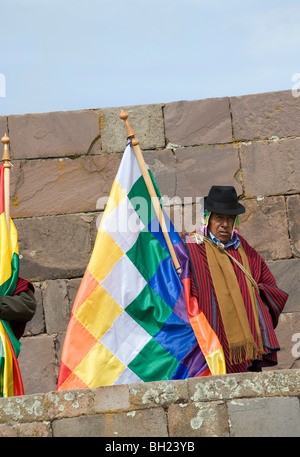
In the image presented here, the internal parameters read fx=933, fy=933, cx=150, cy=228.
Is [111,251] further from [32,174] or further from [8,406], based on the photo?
[32,174]

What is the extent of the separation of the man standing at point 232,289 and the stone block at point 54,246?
6.65 ft

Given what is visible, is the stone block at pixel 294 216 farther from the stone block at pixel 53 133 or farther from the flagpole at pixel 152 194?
the flagpole at pixel 152 194

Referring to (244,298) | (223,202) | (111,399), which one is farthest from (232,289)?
(111,399)

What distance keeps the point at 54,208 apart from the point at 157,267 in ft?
7.54

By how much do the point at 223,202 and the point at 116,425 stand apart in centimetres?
199

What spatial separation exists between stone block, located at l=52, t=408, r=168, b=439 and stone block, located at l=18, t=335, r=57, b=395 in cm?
304

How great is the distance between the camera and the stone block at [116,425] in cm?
516

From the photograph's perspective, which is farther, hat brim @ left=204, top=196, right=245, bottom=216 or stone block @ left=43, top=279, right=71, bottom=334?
stone block @ left=43, top=279, right=71, bottom=334

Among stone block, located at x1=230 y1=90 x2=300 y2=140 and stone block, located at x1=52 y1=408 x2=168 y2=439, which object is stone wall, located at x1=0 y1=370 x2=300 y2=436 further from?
stone block, located at x1=230 y1=90 x2=300 y2=140

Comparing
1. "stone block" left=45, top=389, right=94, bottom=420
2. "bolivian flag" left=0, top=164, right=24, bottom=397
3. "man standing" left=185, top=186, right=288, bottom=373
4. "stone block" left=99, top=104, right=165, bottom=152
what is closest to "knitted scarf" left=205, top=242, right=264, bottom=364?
→ "man standing" left=185, top=186, right=288, bottom=373

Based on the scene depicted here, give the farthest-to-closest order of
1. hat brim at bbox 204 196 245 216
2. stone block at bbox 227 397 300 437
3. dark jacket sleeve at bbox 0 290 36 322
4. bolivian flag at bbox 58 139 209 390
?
hat brim at bbox 204 196 245 216
dark jacket sleeve at bbox 0 290 36 322
bolivian flag at bbox 58 139 209 390
stone block at bbox 227 397 300 437

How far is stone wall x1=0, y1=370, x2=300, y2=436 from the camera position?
203 inches

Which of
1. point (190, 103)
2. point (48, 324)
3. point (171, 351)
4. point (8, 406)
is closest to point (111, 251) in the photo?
point (171, 351)

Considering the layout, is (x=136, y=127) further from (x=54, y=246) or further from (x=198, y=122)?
(x=54, y=246)
